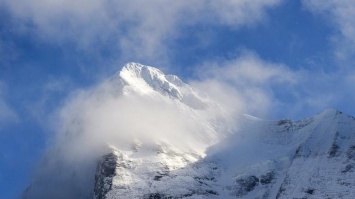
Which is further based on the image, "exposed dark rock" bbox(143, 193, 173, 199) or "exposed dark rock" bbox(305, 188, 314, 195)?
"exposed dark rock" bbox(143, 193, 173, 199)

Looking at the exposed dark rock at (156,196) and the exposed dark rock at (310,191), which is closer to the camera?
the exposed dark rock at (310,191)

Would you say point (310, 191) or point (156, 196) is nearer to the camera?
point (310, 191)

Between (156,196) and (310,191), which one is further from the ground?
(156,196)

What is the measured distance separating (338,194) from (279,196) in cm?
1646

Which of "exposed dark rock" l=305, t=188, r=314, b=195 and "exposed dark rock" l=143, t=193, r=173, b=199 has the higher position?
"exposed dark rock" l=143, t=193, r=173, b=199

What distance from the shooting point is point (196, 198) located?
7849 inches

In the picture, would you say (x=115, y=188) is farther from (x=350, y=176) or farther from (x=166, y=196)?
(x=350, y=176)

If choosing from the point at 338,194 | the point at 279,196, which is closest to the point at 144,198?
the point at 279,196

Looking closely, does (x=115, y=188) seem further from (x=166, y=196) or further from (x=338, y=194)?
(x=338, y=194)

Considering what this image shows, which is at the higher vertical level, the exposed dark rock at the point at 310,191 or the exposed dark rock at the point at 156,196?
the exposed dark rock at the point at 156,196

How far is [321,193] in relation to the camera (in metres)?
192

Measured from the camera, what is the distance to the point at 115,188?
19925cm

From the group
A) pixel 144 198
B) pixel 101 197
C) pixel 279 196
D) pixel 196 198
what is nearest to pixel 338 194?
pixel 279 196

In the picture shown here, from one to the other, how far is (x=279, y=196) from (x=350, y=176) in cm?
2105
